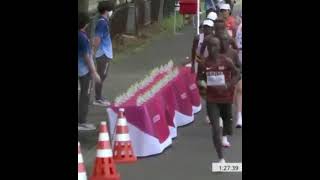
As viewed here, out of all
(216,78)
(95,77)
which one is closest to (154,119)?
(95,77)

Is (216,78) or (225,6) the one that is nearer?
(216,78)

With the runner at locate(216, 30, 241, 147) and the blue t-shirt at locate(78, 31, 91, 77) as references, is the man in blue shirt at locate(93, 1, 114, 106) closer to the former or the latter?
the blue t-shirt at locate(78, 31, 91, 77)

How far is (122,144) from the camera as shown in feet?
32.0

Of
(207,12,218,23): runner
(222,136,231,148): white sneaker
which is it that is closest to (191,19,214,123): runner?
(207,12,218,23): runner

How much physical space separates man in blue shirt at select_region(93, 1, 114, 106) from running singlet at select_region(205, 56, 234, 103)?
1.43m

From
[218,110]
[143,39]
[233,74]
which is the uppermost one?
[233,74]

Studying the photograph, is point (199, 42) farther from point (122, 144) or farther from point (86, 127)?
point (122, 144)

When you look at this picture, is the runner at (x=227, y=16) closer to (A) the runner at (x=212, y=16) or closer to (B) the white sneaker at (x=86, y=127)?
(A) the runner at (x=212, y=16)

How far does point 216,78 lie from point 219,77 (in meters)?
0.03

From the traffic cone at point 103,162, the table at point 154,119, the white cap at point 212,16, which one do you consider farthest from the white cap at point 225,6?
the traffic cone at point 103,162

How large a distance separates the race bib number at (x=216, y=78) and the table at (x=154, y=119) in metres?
1.14
